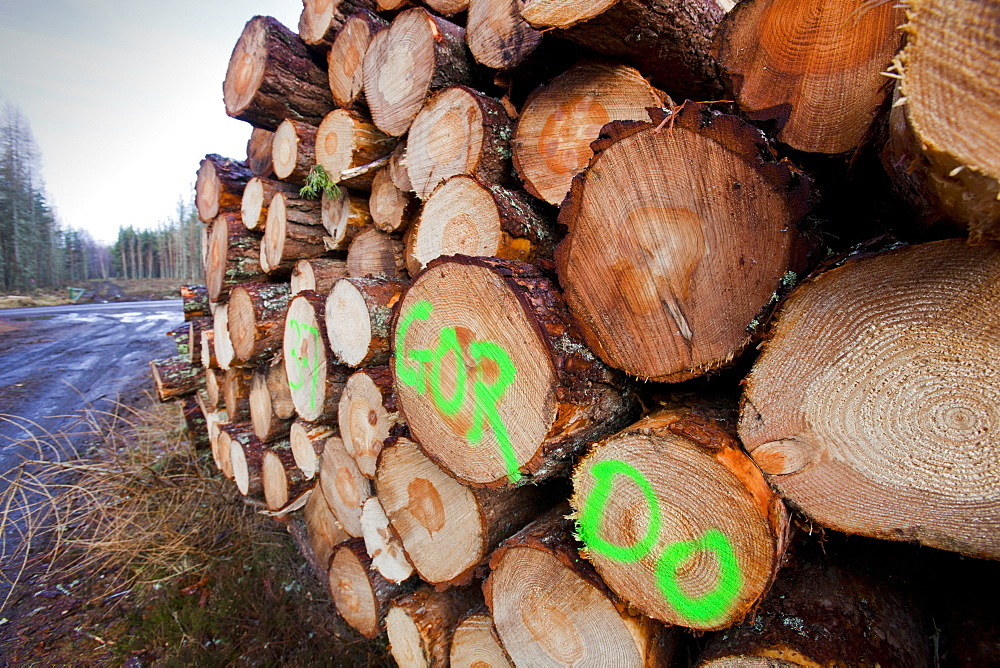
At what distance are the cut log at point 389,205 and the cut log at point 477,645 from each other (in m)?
1.75

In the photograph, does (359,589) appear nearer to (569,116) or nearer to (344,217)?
(344,217)

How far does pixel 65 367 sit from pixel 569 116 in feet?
32.6

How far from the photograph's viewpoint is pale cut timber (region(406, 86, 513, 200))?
5.62 ft

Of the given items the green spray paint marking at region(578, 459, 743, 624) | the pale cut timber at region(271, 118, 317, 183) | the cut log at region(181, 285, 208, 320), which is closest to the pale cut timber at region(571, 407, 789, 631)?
the green spray paint marking at region(578, 459, 743, 624)

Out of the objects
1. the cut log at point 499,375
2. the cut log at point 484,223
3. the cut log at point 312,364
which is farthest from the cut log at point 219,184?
the cut log at point 499,375

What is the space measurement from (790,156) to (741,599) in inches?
42.0

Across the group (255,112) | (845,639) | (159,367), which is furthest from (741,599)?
(159,367)

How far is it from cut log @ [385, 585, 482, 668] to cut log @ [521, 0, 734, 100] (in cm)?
204

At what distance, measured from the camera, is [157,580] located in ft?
9.20

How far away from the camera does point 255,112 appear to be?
296 cm

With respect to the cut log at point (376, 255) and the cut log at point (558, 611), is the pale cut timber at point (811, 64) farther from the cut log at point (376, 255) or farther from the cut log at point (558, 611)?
the cut log at point (376, 255)

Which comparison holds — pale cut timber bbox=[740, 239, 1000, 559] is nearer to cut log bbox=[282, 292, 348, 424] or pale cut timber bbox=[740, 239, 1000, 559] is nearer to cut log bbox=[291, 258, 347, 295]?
cut log bbox=[282, 292, 348, 424]

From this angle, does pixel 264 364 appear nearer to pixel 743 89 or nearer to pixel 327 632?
pixel 327 632

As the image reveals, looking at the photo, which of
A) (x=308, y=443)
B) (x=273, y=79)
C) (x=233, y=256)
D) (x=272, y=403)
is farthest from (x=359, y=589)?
(x=273, y=79)
